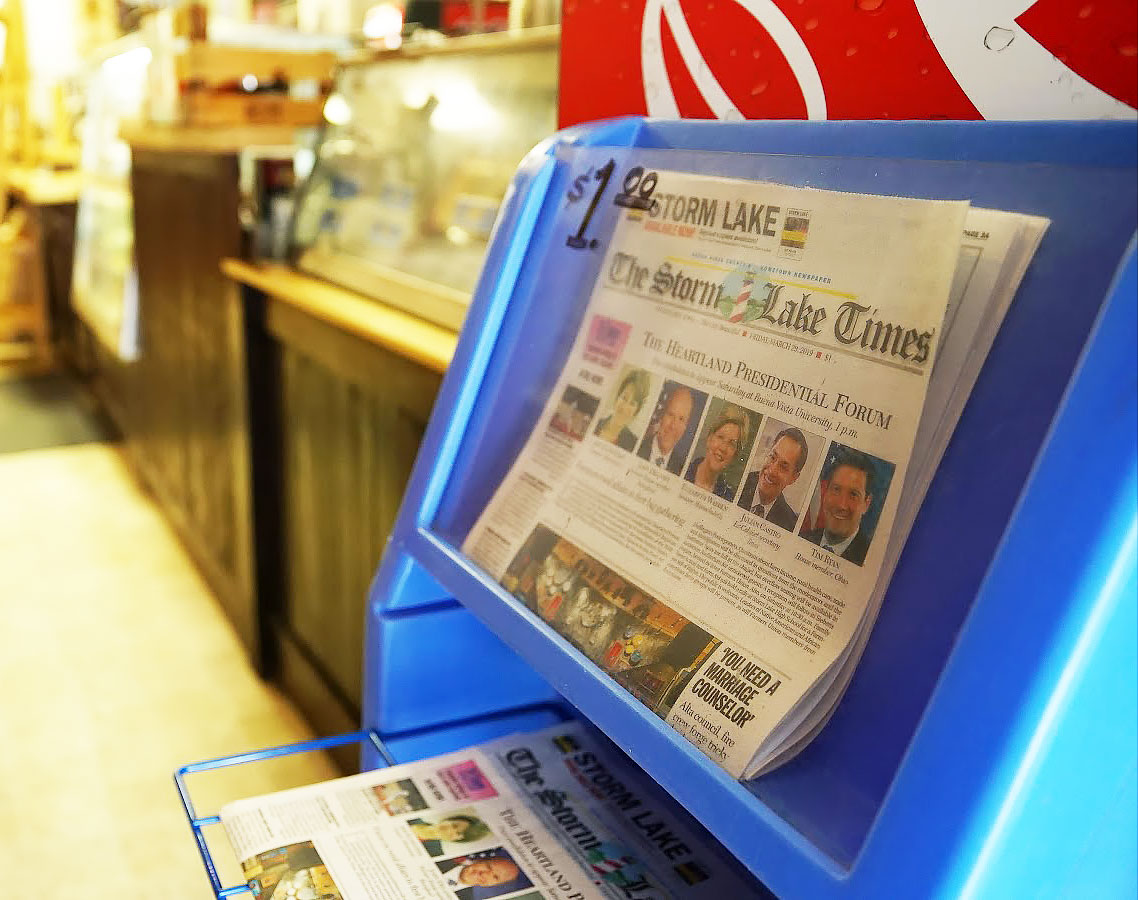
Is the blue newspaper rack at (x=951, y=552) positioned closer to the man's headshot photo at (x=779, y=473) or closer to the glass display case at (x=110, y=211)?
the man's headshot photo at (x=779, y=473)

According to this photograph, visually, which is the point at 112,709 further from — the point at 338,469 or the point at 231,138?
the point at 231,138

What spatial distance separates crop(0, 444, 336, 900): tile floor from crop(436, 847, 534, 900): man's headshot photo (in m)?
1.23

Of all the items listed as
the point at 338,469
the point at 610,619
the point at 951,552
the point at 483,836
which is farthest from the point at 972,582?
the point at 338,469

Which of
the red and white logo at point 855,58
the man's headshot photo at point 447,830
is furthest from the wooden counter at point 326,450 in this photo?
the man's headshot photo at point 447,830

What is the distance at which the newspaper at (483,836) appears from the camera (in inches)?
31.4

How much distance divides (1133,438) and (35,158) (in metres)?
7.22

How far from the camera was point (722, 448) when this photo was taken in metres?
0.72

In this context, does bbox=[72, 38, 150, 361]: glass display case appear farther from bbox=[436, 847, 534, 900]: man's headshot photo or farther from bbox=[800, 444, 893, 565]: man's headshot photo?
bbox=[800, 444, 893, 565]: man's headshot photo

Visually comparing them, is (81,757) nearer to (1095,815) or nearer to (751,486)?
(751,486)

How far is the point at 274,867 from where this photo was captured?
0.79 m

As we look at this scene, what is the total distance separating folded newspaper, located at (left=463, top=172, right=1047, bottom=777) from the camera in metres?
0.60

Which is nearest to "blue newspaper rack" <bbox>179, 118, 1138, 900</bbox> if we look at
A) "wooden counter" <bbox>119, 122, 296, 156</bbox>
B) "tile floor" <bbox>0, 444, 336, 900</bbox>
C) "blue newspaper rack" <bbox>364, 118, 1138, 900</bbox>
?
"blue newspaper rack" <bbox>364, 118, 1138, 900</bbox>

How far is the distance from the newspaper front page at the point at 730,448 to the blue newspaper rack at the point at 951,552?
0.03m

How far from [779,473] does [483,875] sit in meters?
0.40
